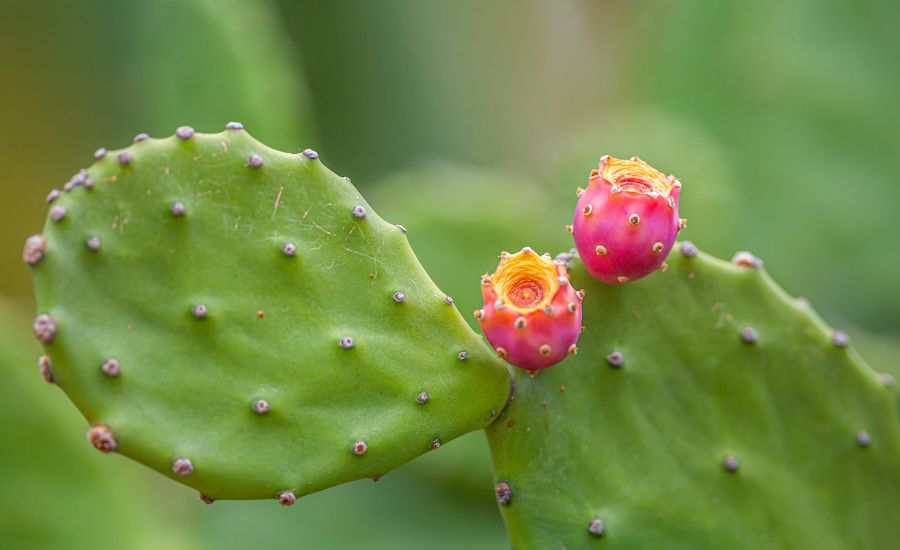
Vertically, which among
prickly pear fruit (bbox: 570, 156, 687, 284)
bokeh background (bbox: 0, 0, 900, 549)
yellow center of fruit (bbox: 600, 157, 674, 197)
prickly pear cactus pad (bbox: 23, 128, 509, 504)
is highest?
bokeh background (bbox: 0, 0, 900, 549)

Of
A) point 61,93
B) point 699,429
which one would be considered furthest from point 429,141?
point 699,429

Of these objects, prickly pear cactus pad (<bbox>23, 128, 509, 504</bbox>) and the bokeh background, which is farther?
the bokeh background

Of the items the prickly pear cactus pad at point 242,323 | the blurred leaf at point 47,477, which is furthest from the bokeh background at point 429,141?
the prickly pear cactus pad at point 242,323

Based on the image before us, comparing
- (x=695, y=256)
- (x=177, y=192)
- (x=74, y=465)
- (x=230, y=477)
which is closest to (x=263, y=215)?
(x=177, y=192)

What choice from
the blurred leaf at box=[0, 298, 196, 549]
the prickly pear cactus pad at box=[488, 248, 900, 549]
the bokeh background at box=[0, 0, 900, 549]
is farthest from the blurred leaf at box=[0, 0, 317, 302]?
the prickly pear cactus pad at box=[488, 248, 900, 549]

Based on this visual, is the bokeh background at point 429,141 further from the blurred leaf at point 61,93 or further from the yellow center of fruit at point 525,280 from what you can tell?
the yellow center of fruit at point 525,280

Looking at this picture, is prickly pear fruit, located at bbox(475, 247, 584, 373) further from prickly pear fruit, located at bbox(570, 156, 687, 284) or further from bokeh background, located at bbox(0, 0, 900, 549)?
bokeh background, located at bbox(0, 0, 900, 549)

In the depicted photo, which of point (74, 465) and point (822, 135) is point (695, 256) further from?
point (822, 135)
